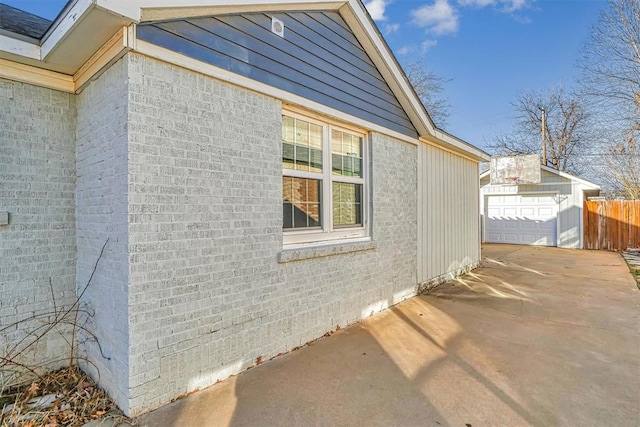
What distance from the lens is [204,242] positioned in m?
3.03

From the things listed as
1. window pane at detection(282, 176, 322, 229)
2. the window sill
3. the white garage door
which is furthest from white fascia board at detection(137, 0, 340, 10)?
the white garage door

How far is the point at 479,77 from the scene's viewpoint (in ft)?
63.9

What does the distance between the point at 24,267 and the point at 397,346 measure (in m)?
3.95

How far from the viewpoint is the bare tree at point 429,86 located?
18719mm

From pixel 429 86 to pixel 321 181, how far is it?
56.2ft

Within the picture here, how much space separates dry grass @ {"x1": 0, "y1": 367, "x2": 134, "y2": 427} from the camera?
8.21ft

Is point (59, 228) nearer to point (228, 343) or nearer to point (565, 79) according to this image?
point (228, 343)

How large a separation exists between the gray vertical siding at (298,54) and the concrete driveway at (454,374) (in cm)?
303

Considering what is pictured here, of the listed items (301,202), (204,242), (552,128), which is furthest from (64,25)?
(552,128)

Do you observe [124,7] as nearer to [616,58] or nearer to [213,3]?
[213,3]

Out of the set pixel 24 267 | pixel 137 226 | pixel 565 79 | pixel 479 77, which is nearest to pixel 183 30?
pixel 137 226

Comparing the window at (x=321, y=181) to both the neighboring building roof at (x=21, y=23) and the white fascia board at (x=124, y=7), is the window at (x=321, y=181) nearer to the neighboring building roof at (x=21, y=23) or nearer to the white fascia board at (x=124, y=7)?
the white fascia board at (x=124, y=7)

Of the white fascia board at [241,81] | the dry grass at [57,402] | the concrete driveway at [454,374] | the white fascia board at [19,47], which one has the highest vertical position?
the white fascia board at [19,47]

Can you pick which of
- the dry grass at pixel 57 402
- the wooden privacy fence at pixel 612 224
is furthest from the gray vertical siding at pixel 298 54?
the wooden privacy fence at pixel 612 224
